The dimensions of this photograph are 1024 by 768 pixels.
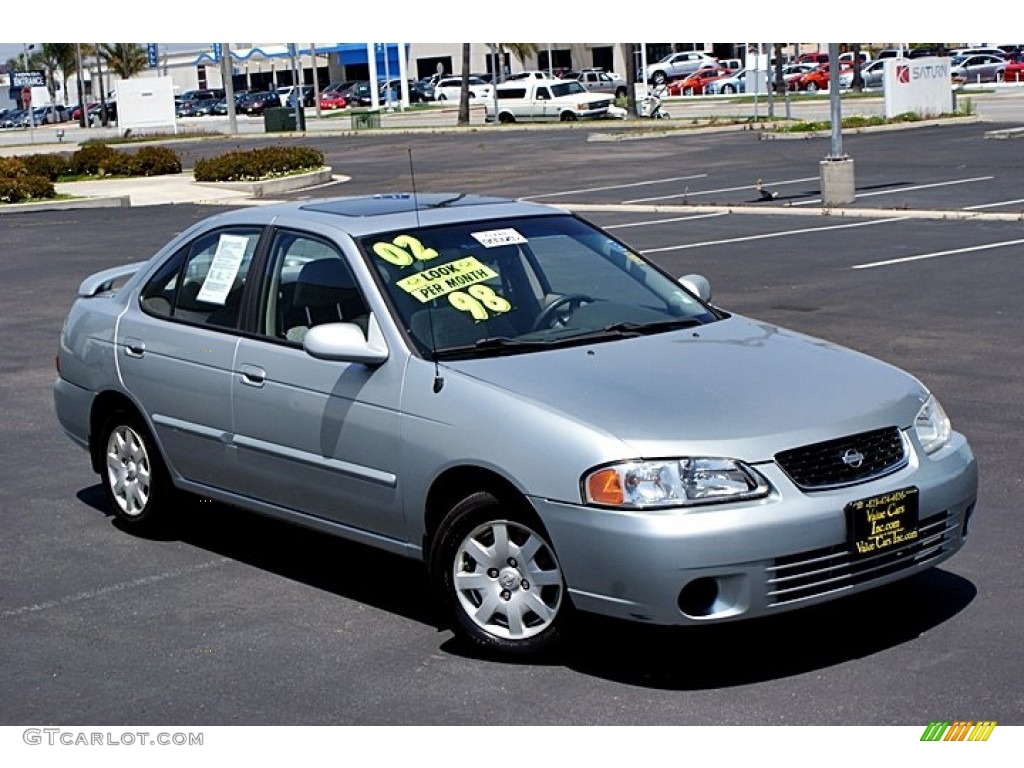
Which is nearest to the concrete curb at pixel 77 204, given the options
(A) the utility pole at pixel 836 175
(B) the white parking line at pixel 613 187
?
(B) the white parking line at pixel 613 187

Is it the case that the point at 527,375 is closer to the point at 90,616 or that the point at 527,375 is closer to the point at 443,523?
the point at 443,523

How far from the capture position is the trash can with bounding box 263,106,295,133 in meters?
62.1

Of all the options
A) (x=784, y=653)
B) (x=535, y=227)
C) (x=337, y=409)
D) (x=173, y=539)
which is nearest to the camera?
(x=784, y=653)

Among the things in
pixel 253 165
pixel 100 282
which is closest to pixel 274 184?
pixel 253 165

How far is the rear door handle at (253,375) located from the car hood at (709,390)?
44.0 inches

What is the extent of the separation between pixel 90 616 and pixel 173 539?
4.21 feet

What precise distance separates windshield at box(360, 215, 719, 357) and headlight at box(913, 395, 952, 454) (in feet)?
3.66

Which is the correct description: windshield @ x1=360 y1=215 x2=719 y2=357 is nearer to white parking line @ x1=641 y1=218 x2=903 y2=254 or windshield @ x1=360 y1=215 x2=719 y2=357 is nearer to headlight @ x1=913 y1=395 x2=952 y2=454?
headlight @ x1=913 y1=395 x2=952 y2=454

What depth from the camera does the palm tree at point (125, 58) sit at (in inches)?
4203

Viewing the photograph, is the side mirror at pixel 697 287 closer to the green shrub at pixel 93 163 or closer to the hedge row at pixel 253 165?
the hedge row at pixel 253 165

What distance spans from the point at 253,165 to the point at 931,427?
98.5 feet

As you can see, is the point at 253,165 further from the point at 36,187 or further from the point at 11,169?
the point at 11,169

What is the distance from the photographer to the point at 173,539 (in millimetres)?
8383

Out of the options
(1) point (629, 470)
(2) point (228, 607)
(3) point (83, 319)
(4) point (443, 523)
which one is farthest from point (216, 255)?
(1) point (629, 470)
